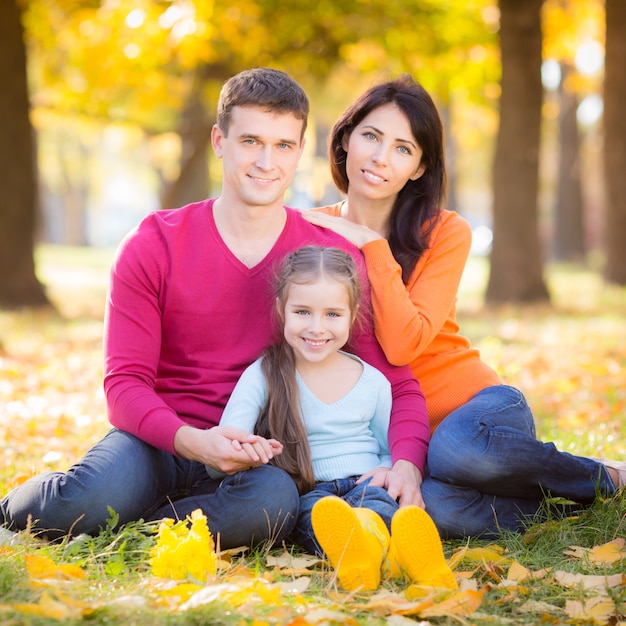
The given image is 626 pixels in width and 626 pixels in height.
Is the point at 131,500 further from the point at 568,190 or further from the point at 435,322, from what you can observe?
the point at 568,190

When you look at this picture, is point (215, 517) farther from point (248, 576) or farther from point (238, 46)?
point (238, 46)

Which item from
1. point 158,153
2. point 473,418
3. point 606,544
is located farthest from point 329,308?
point 158,153

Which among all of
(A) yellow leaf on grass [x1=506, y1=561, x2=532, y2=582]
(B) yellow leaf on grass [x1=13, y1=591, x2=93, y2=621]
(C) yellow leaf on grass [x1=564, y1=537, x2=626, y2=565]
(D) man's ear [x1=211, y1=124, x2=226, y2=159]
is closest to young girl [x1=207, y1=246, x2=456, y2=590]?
(A) yellow leaf on grass [x1=506, y1=561, x2=532, y2=582]

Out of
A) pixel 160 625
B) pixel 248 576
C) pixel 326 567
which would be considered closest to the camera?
pixel 160 625

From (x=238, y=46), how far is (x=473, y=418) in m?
10.6

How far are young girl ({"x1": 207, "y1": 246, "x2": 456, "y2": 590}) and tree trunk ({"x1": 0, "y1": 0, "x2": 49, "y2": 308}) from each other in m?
8.04

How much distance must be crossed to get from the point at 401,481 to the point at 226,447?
66 centimetres

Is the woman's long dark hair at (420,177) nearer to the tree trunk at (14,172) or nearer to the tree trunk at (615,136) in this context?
the tree trunk at (14,172)

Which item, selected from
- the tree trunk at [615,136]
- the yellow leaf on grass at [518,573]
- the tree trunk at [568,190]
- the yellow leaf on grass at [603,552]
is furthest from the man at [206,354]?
the tree trunk at [568,190]

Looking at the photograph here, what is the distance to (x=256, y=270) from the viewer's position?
353 cm

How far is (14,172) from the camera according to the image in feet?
35.6

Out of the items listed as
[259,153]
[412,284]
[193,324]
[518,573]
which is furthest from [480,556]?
[259,153]

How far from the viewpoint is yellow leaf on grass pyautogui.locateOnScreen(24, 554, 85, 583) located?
265 cm

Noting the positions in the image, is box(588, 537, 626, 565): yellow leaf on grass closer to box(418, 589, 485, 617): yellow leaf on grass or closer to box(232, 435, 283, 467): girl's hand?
box(418, 589, 485, 617): yellow leaf on grass
